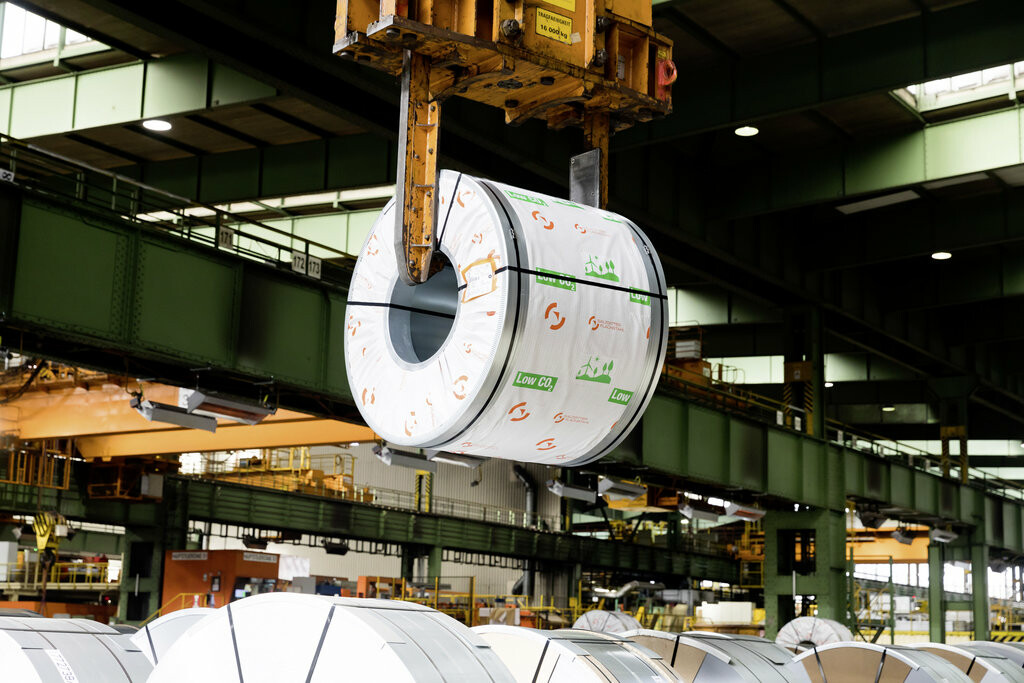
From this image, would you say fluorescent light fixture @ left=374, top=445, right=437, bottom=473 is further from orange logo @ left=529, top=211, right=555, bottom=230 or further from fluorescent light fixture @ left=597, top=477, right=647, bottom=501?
orange logo @ left=529, top=211, right=555, bottom=230

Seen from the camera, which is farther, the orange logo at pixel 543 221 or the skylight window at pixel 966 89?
the skylight window at pixel 966 89

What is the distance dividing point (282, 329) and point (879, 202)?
44.4 feet

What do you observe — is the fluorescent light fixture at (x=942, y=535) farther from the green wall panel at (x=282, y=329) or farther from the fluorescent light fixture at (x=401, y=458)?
the green wall panel at (x=282, y=329)

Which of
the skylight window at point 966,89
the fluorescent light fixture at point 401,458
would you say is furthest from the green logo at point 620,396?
the skylight window at point 966,89

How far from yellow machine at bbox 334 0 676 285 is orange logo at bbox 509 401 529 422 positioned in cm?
74

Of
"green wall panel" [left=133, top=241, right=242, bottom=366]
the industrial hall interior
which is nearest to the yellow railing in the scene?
the industrial hall interior

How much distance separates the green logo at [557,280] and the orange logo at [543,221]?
0.73ft

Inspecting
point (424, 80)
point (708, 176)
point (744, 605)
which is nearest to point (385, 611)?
point (424, 80)

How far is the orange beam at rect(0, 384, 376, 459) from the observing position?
21922 mm

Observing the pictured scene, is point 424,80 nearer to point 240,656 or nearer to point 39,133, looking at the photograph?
point 240,656

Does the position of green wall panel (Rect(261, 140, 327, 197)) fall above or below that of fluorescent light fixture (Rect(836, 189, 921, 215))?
below

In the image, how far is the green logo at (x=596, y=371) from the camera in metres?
4.84

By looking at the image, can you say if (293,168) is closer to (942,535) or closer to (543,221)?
(543,221)

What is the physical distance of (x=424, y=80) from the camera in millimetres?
5121
